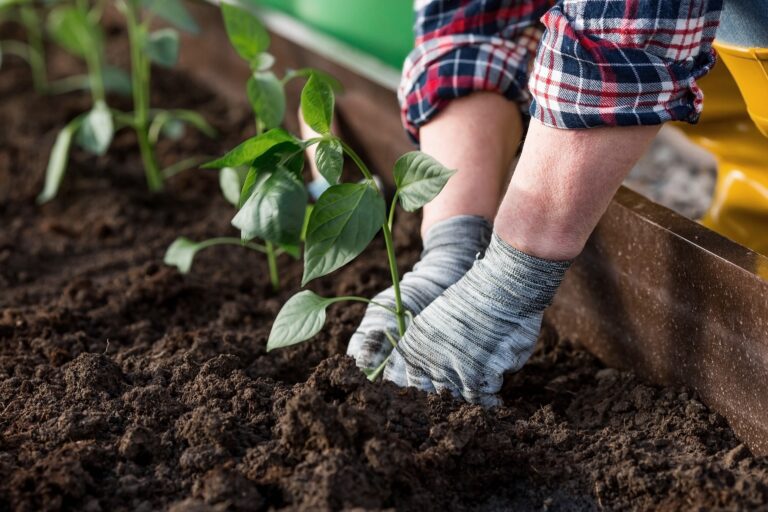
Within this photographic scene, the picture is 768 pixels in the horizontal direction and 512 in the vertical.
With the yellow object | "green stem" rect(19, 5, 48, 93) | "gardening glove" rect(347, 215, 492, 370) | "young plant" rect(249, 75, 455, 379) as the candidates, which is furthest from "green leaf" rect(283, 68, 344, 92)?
"green stem" rect(19, 5, 48, 93)

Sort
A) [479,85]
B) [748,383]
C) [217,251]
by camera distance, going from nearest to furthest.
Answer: [748,383], [479,85], [217,251]

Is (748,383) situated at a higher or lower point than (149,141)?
higher

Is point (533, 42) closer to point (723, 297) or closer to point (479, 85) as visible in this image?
point (479, 85)

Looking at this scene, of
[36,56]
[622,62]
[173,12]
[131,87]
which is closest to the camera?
[622,62]

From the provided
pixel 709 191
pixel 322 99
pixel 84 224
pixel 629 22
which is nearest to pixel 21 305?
pixel 84 224

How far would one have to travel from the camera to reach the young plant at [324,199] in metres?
1.09

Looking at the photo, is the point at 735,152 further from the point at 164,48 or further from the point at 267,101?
the point at 164,48

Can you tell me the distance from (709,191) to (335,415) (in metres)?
1.33

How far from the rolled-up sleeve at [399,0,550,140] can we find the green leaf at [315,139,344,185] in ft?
1.04

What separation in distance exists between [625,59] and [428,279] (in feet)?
1.44

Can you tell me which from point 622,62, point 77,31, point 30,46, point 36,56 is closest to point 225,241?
point 622,62

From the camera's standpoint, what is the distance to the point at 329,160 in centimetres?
112

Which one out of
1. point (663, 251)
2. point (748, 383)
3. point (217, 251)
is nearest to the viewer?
point (748, 383)

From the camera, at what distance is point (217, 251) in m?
1.77
